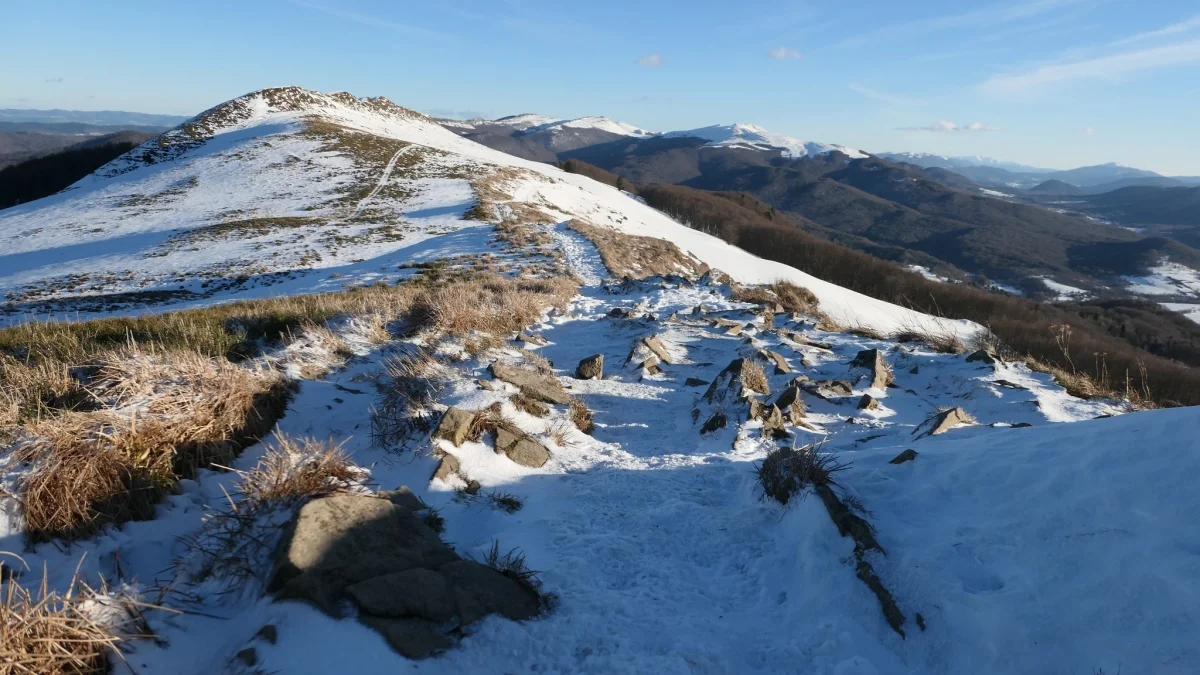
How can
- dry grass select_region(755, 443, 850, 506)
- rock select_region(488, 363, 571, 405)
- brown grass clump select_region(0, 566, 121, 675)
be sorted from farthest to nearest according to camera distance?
rock select_region(488, 363, 571, 405) → dry grass select_region(755, 443, 850, 506) → brown grass clump select_region(0, 566, 121, 675)

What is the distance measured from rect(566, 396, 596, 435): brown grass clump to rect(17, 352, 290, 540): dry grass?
2892mm

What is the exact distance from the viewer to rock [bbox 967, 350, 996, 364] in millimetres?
8570

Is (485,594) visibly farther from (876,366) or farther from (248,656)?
(876,366)

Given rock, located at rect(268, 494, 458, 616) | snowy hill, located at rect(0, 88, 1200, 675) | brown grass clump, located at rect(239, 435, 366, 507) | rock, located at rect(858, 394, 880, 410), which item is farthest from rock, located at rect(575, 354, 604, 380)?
rock, located at rect(268, 494, 458, 616)

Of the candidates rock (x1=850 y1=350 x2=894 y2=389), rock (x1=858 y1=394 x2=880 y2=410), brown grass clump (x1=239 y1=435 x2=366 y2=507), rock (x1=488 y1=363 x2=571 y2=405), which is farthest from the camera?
rock (x1=850 y1=350 x2=894 y2=389)

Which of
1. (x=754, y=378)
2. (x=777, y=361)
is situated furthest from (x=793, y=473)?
(x=777, y=361)

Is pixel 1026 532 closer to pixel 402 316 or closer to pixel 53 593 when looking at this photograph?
pixel 53 593

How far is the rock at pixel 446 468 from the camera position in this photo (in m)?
4.56

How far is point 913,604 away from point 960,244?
161424 mm

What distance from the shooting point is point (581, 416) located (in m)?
6.41

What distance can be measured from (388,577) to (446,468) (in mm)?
1645

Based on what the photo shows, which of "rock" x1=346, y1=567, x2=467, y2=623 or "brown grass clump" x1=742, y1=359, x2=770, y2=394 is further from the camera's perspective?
"brown grass clump" x1=742, y1=359, x2=770, y2=394

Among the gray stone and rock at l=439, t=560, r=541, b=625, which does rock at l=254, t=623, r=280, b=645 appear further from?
the gray stone

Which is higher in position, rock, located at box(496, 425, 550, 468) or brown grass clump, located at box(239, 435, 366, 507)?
brown grass clump, located at box(239, 435, 366, 507)
